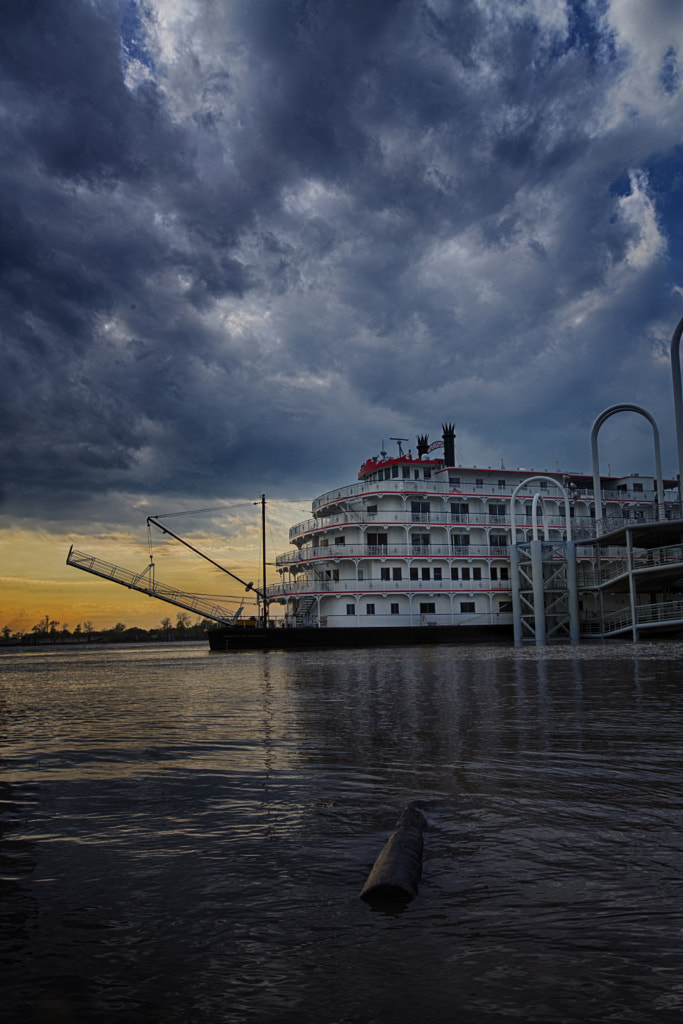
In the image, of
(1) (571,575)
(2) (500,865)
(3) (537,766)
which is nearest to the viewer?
(2) (500,865)

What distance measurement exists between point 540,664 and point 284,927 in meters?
19.4

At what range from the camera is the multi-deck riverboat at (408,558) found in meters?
41.7

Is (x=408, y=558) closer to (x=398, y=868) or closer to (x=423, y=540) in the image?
(x=423, y=540)

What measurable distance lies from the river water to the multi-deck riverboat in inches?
1276

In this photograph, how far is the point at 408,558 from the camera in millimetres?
43031

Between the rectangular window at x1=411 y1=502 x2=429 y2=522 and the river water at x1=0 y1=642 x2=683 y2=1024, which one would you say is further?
the rectangular window at x1=411 y1=502 x2=429 y2=522

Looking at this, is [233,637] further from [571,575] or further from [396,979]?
[396,979]

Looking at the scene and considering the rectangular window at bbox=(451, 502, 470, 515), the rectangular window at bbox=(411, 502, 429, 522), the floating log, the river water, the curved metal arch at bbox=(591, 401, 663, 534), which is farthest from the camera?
the rectangular window at bbox=(451, 502, 470, 515)

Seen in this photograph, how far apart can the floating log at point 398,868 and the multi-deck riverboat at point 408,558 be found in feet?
117

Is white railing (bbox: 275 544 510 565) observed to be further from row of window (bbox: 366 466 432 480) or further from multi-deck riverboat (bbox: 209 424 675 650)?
row of window (bbox: 366 466 432 480)

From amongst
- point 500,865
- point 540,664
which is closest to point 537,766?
point 500,865

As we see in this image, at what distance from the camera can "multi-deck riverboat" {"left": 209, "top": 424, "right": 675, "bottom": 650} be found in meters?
41.7

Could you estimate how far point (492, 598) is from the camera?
149ft

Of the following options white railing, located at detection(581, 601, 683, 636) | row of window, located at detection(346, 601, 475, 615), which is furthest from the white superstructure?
white railing, located at detection(581, 601, 683, 636)
